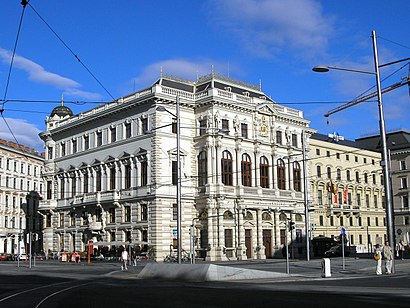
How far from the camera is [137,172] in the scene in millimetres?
64312

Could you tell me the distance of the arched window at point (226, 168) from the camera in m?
63.8

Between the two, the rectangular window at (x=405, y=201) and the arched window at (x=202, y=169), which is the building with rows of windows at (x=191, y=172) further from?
the rectangular window at (x=405, y=201)

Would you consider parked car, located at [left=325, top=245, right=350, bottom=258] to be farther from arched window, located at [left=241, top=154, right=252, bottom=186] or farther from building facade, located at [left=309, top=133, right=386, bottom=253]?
arched window, located at [left=241, top=154, right=252, bottom=186]

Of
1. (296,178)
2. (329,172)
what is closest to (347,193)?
(329,172)

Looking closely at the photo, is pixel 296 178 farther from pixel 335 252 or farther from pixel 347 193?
pixel 347 193

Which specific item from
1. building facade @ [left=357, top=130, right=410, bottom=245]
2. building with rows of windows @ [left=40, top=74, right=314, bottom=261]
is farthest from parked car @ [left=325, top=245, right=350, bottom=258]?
building facade @ [left=357, top=130, right=410, bottom=245]

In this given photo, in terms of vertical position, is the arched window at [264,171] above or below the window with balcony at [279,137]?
below

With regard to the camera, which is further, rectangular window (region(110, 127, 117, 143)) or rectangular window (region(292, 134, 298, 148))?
rectangular window (region(292, 134, 298, 148))

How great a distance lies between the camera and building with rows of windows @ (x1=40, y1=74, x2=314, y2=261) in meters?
62.2

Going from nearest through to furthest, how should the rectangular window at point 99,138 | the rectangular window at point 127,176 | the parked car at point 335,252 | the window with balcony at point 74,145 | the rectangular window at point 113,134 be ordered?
the rectangular window at point 127,176 < the rectangular window at point 113,134 < the parked car at point 335,252 < the rectangular window at point 99,138 < the window with balcony at point 74,145

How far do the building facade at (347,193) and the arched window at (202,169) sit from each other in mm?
21991

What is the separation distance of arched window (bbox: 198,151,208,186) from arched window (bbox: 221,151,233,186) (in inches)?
73.2

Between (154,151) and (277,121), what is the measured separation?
58.0 ft

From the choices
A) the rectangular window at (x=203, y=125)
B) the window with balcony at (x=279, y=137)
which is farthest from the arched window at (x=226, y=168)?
the window with balcony at (x=279, y=137)
